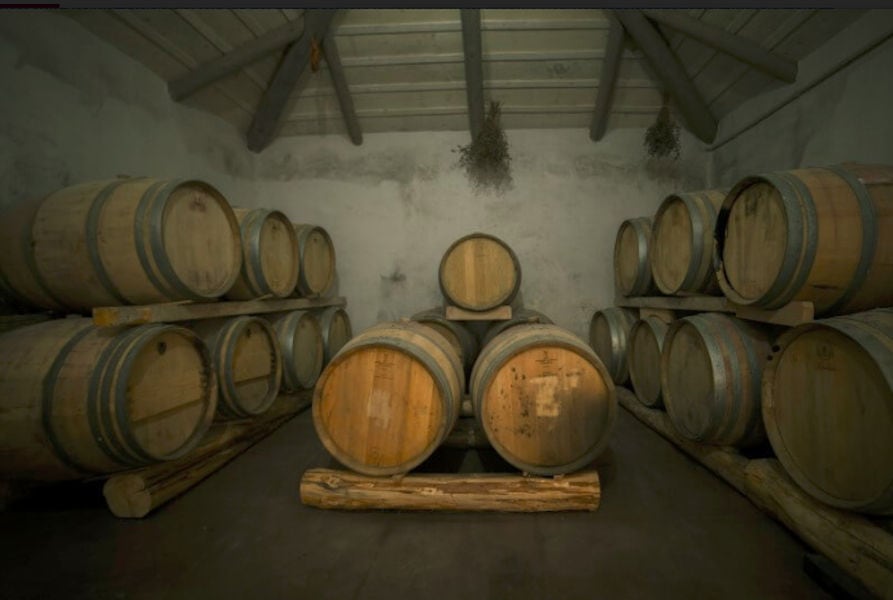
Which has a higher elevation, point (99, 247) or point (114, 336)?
point (99, 247)

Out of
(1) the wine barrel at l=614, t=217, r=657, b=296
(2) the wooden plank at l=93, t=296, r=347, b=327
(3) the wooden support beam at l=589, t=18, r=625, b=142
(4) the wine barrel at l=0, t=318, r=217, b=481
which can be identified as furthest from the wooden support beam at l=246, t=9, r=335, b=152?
(1) the wine barrel at l=614, t=217, r=657, b=296

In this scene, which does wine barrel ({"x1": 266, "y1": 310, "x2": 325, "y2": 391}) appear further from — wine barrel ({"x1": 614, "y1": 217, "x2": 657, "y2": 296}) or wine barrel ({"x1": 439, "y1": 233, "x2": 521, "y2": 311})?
wine barrel ({"x1": 614, "y1": 217, "x2": 657, "y2": 296})

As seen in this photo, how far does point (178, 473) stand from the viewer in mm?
2834

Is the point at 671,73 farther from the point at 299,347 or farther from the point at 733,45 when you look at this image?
the point at 299,347

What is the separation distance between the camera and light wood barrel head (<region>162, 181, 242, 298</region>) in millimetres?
2838

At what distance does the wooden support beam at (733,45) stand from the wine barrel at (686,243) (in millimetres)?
1762

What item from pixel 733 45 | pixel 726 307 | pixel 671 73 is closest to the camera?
pixel 726 307

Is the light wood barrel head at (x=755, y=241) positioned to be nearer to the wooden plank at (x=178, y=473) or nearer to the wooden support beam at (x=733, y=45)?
the wooden support beam at (x=733, y=45)

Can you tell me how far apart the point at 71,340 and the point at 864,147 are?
19.5 feet

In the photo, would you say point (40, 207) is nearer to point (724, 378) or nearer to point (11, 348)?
point (11, 348)

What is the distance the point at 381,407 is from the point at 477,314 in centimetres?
218

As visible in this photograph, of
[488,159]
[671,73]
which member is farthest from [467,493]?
[671,73]

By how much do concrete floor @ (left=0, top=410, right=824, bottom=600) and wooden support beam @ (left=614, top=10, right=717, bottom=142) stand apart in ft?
14.8

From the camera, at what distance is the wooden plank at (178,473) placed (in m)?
2.58
